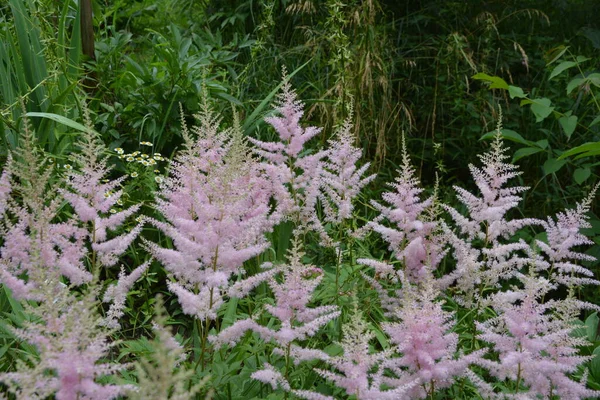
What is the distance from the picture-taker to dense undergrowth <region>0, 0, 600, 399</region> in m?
2.48

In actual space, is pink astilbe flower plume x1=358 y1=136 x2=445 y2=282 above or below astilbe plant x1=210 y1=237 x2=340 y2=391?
above

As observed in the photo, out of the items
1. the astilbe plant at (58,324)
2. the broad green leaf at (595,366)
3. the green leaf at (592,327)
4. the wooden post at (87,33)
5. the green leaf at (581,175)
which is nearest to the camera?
the astilbe plant at (58,324)

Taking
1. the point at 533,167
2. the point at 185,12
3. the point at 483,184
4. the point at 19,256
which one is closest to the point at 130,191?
the point at 19,256

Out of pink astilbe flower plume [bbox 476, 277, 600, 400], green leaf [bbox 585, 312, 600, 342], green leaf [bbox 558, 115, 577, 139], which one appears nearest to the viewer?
pink astilbe flower plume [bbox 476, 277, 600, 400]

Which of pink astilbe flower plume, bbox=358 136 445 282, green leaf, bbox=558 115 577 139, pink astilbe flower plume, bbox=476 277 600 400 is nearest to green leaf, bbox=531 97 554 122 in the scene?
green leaf, bbox=558 115 577 139

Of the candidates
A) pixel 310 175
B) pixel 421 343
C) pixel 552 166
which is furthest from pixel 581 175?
pixel 421 343

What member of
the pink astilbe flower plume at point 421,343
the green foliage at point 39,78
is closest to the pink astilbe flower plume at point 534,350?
the pink astilbe flower plume at point 421,343

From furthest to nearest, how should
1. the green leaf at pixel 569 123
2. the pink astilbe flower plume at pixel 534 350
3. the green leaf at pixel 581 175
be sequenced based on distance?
the green leaf at pixel 581 175 < the green leaf at pixel 569 123 < the pink astilbe flower plume at pixel 534 350

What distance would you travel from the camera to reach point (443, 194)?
6051mm

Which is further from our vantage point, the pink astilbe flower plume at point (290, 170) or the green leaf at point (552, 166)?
the green leaf at point (552, 166)

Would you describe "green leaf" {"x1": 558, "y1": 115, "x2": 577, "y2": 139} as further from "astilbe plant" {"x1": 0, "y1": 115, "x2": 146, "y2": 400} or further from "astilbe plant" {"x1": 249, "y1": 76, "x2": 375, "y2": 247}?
"astilbe plant" {"x1": 0, "y1": 115, "x2": 146, "y2": 400}

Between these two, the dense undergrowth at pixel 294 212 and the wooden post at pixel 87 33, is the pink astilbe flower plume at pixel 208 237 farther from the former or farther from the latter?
the wooden post at pixel 87 33

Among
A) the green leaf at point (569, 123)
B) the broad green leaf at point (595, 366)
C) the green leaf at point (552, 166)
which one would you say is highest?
the green leaf at point (569, 123)

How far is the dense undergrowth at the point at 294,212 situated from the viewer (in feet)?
8.14
